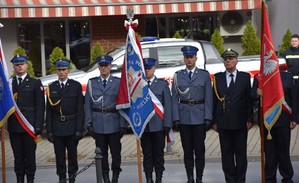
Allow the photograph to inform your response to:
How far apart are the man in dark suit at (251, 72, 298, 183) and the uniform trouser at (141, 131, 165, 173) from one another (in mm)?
1461

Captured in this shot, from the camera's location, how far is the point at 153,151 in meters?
10.1

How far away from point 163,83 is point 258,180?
2.10 metres

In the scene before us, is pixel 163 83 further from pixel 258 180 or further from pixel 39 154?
pixel 39 154

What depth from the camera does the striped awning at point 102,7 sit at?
17.1 m

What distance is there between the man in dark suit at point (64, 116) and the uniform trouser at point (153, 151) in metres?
0.94

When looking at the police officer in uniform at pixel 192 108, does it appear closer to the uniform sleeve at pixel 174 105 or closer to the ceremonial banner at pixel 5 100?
the uniform sleeve at pixel 174 105

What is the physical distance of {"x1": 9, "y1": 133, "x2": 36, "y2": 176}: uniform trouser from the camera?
1003cm

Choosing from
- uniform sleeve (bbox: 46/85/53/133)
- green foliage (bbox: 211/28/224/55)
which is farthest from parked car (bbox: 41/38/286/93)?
uniform sleeve (bbox: 46/85/53/133)

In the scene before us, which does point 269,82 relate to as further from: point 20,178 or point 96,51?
point 96,51

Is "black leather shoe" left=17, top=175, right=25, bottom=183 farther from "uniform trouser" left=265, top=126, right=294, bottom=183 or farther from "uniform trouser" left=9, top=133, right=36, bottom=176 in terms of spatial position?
"uniform trouser" left=265, top=126, right=294, bottom=183

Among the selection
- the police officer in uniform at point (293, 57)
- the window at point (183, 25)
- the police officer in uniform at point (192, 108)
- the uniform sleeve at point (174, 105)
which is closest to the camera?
the police officer in uniform at point (192, 108)

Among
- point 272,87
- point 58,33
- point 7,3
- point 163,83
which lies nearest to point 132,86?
point 163,83

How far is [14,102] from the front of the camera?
386 inches

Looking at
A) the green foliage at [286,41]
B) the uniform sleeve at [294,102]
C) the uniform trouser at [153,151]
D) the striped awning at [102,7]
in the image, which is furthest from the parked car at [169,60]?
the uniform sleeve at [294,102]
